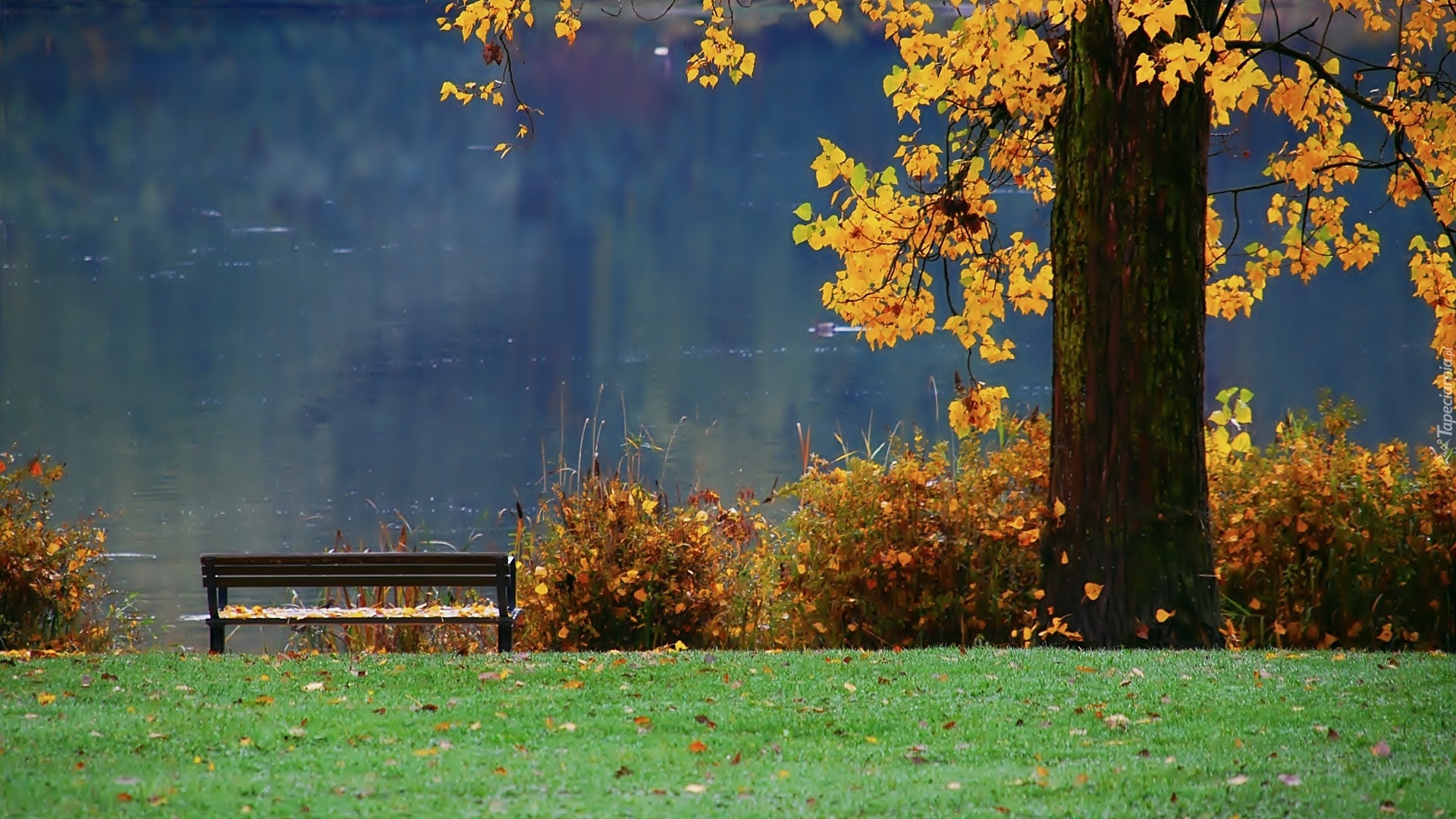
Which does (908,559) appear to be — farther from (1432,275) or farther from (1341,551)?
(1432,275)

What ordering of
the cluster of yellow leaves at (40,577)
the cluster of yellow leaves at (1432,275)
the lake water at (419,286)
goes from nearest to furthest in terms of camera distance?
the cluster of yellow leaves at (40,577) → the cluster of yellow leaves at (1432,275) → the lake water at (419,286)

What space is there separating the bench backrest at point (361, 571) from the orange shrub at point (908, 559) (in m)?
1.50

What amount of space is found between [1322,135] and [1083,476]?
2601 mm

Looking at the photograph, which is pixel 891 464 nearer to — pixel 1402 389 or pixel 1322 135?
pixel 1322 135

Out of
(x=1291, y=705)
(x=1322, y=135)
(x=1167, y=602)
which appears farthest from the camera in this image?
(x=1322, y=135)

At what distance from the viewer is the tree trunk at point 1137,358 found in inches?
266

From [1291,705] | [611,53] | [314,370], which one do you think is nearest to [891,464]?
[1291,705]

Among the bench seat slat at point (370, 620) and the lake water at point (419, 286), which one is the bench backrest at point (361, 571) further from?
the lake water at point (419, 286)

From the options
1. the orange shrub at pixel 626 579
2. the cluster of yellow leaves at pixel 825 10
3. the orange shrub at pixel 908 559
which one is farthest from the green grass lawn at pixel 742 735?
the cluster of yellow leaves at pixel 825 10

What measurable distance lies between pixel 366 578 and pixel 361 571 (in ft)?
0.13

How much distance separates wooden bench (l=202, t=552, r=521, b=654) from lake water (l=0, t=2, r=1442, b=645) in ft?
15.5

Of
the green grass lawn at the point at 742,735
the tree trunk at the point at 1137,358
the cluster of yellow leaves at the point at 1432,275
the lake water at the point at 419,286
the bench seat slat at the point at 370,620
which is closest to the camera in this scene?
the green grass lawn at the point at 742,735

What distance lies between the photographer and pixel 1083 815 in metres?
3.91

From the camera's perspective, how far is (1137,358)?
6773mm
